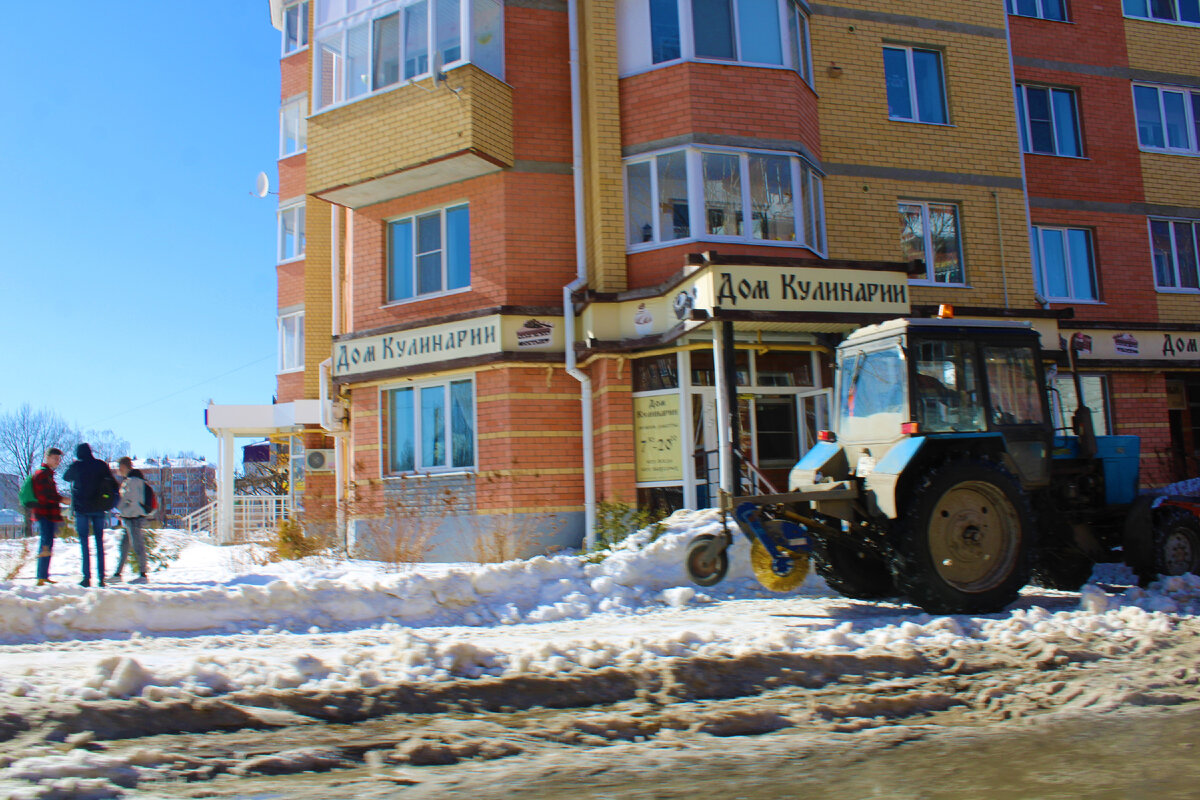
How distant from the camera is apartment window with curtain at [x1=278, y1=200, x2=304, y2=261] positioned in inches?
928

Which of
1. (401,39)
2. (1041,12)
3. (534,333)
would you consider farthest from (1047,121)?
(401,39)

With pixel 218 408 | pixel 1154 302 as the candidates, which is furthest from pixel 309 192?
pixel 1154 302

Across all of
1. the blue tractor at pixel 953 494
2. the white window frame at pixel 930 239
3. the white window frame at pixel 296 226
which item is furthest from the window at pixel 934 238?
the white window frame at pixel 296 226

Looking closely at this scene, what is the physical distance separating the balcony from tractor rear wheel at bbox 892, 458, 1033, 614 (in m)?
9.21

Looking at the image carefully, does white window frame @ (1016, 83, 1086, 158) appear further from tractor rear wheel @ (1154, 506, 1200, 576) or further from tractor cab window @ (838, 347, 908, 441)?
tractor cab window @ (838, 347, 908, 441)

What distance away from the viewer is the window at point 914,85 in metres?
16.5

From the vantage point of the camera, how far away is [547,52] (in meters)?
15.2

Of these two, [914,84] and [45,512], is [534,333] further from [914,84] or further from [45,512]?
[914,84]

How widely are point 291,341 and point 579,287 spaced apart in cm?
1171

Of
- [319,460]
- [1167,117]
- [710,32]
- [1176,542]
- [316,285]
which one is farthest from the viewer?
[316,285]

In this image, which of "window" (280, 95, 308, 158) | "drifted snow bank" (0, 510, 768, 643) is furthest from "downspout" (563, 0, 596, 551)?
"window" (280, 95, 308, 158)

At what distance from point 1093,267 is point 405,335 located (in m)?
12.9

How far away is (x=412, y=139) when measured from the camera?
14523 millimetres

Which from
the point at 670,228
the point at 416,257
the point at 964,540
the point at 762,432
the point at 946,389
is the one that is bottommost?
the point at 964,540
